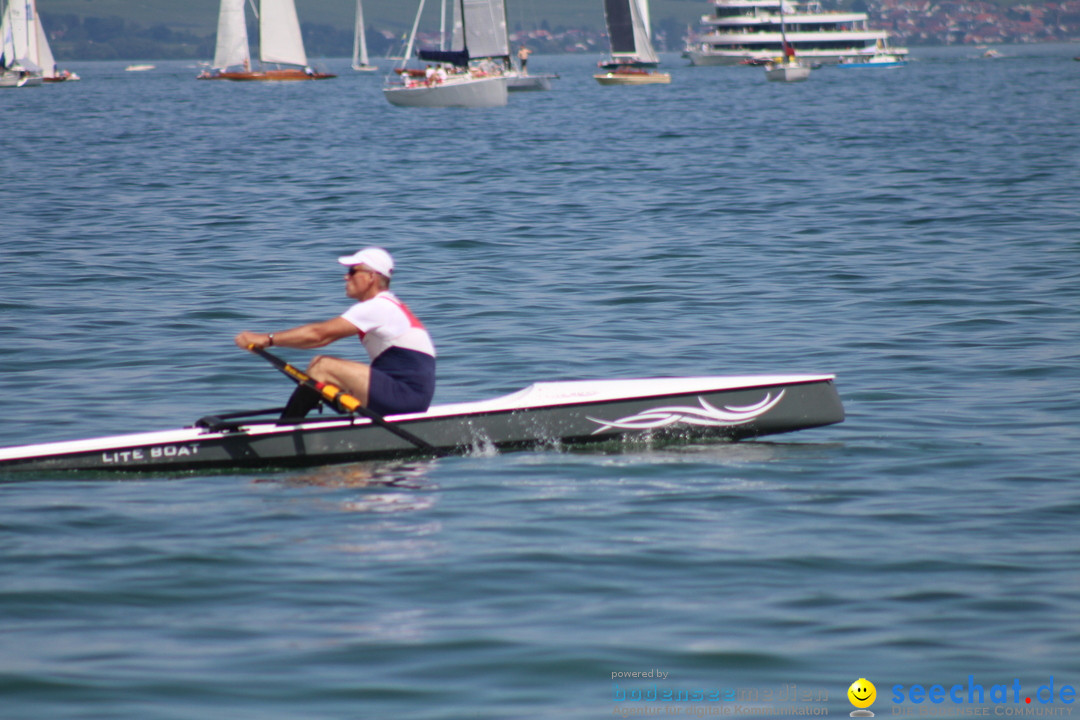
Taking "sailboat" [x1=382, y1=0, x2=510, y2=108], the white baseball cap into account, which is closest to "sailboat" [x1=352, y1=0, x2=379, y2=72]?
"sailboat" [x1=382, y1=0, x2=510, y2=108]

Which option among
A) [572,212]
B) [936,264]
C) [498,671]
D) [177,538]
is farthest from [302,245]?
[498,671]

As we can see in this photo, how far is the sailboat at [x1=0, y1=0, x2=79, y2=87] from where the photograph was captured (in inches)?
2975

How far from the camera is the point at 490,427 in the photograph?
7781mm

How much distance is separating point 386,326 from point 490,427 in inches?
38.4

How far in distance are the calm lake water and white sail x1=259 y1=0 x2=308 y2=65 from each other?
59235 millimetres

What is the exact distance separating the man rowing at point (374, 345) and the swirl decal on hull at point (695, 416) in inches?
48.8

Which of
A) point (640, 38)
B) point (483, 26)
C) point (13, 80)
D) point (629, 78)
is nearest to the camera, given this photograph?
point (483, 26)

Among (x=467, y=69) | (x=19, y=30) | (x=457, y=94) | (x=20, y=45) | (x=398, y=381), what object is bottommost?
(x=398, y=381)

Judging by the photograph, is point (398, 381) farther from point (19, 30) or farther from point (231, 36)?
point (231, 36)

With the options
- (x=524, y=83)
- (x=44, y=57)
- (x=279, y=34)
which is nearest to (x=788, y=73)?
(x=524, y=83)

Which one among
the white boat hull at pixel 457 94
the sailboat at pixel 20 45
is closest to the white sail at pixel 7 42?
the sailboat at pixel 20 45

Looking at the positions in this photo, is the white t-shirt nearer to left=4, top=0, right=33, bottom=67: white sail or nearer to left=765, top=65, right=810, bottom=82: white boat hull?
left=765, top=65, right=810, bottom=82: white boat hull

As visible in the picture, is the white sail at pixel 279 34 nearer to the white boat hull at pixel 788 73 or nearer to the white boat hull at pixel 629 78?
the white boat hull at pixel 629 78

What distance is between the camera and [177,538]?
6203mm
